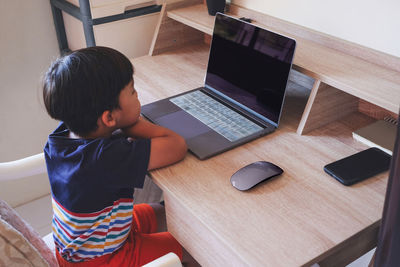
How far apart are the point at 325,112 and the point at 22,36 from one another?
1.37m

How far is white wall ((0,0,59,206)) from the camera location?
5.92 feet

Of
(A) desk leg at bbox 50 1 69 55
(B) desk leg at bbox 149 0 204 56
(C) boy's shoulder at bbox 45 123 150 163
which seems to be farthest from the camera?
(A) desk leg at bbox 50 1 69 55

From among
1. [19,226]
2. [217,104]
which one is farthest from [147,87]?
[19,226]

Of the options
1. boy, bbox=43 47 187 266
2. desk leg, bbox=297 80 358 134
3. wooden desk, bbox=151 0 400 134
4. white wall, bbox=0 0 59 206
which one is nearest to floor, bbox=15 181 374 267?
white wall, bbox=0 0 59 206

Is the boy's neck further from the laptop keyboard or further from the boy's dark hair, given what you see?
the laptop keyboard

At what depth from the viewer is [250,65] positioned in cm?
125

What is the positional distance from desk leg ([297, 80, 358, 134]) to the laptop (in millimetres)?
83

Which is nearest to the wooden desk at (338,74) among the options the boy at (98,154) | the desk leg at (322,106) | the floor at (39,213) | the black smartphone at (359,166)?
the desk leg at (322,106)

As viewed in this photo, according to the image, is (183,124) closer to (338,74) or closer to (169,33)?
(338,74)

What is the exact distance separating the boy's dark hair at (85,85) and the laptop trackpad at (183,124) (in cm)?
24

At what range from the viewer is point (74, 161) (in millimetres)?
973

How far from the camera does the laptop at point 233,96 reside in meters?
1.15

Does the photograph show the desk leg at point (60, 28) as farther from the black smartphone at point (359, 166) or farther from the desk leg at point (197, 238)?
the black smartphone at point (359, 166)

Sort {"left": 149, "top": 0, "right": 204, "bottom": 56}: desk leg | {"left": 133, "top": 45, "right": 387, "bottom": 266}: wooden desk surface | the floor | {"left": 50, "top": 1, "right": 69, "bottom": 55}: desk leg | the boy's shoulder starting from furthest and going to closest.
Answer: the floor → {"left": 50, "top": 1, "right": 69, "bottom": 55}: desk leg → {"left": 149, "top": 0, "right": 204, "bottom": 56}: desk leg → the boy's shoulder → {"left": 133, "top": 45, "right": 387, "bottom": 266}: wooden desk surface
